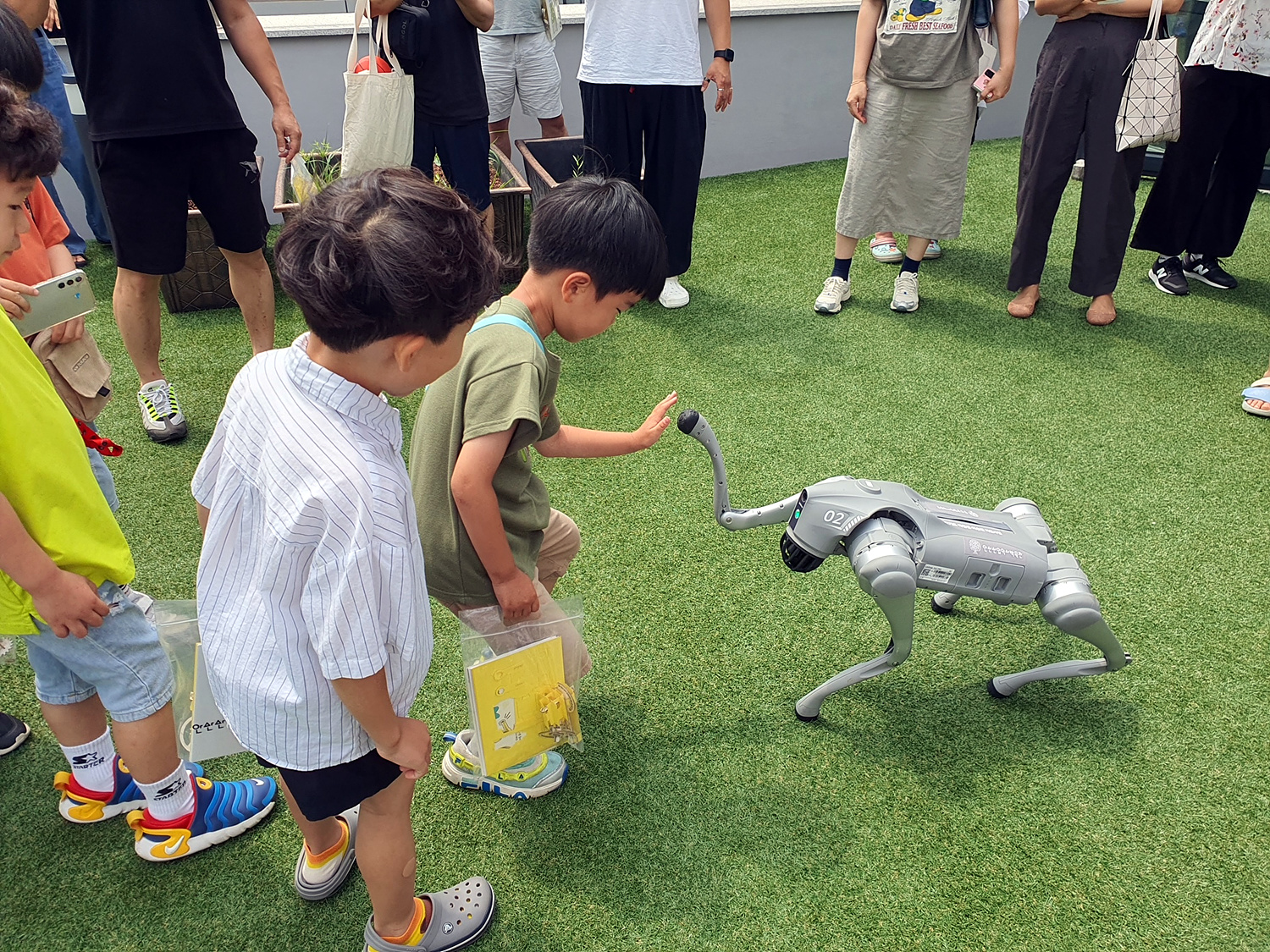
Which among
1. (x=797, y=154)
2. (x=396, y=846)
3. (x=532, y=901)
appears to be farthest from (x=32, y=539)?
(x=797, y=154)

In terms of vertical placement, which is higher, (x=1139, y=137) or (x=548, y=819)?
(x=1139, y=137)

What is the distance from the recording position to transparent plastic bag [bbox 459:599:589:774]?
173 centimetres

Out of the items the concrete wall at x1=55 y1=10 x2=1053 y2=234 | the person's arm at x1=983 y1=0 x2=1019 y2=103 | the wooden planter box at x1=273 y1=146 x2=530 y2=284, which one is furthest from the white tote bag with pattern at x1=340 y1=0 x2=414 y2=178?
the person's arm at x1=983 y1=0 x2=1019 y2=103

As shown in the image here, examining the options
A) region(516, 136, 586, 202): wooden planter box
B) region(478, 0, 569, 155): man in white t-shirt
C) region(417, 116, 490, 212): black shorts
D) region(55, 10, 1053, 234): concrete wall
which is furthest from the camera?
region(55, 10, 1053, 234): concrete wall

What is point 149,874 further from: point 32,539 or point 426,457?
point 426,457

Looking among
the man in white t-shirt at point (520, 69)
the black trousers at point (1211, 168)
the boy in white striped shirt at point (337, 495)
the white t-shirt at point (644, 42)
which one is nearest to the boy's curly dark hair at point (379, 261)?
the boy in white striped shirt at point (337, 495)

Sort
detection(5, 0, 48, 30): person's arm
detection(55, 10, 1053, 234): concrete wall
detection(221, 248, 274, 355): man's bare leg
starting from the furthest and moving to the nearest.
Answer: detection(55, 10, 1053, 234): concrete wall
detection(221, 248, 274, 355): man's bare leg
detection(5, 0, 48, 30): person's arm

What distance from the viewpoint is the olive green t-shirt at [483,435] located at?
4.81 ft

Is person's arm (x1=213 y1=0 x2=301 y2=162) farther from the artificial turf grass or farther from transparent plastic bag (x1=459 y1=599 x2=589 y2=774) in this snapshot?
transparent plastic bag (x1=459 y1=599 x2=589 y2=774)

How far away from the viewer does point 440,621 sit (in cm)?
235

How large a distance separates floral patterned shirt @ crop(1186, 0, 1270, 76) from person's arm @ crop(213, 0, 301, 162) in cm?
353

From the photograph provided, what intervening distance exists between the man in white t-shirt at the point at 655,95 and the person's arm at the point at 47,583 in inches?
106

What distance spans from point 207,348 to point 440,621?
186 centimetres

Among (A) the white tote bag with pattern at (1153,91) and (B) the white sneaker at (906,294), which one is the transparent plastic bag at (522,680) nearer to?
(B) the white sneaker at (906,294)
